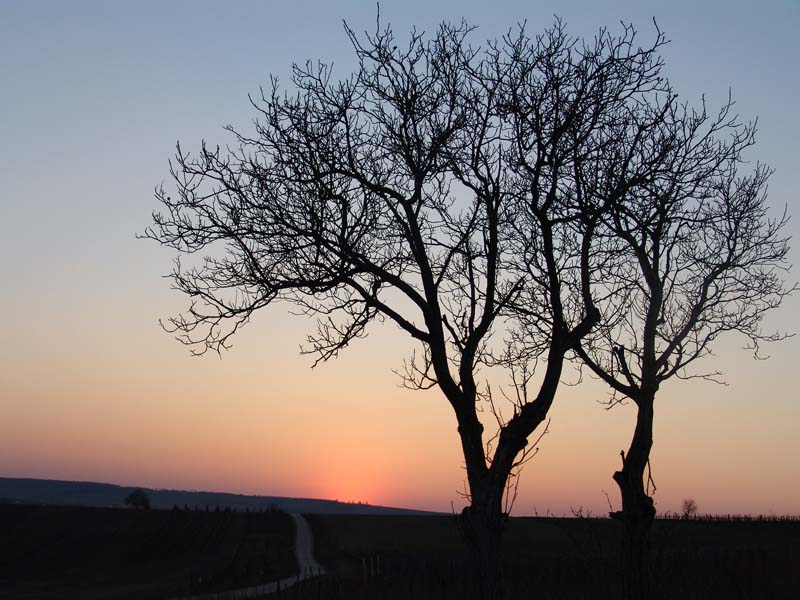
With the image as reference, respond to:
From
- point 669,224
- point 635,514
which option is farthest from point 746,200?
point 635,514

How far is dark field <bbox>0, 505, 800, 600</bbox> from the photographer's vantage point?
983 inches

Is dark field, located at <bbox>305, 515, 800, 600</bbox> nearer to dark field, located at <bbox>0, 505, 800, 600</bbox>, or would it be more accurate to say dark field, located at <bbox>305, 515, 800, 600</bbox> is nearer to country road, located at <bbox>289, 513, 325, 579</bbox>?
dark field, located at <bbox>0, 505, 800, 600</bbox>

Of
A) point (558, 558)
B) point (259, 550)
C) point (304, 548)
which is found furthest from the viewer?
point (304, 548)

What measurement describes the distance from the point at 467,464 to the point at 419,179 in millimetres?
3745

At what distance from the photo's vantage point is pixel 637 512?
14.5 meters

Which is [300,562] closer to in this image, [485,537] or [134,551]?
[134,551]

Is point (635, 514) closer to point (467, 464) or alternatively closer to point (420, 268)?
point (467, 464)

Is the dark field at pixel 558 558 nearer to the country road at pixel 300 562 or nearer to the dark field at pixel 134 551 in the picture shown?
the country road at pixel 300 562

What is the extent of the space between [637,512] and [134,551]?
66779 millimetres

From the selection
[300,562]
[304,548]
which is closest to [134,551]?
[304,548]

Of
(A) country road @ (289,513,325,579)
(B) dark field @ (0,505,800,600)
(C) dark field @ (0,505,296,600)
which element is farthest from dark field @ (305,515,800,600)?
(C) dark field @ (0,505,296,600)

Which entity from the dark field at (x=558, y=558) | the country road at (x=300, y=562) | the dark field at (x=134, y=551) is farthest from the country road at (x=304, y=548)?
the dark field at (x=558, y=558)

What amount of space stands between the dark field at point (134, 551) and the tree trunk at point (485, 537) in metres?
35.0

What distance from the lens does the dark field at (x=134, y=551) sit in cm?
5200
